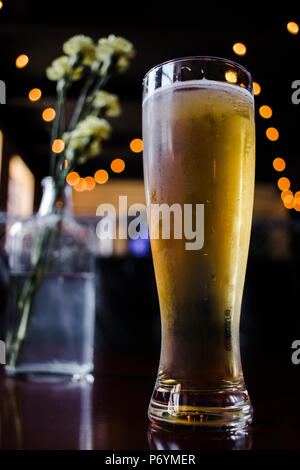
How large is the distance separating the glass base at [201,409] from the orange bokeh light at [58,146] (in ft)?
1.57

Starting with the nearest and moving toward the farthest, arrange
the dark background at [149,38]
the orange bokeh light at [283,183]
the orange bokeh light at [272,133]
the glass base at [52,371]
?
the glass base at [52,371] < the dark background at [149,38] < the orange bokeh light at [272,133] < the orange bokeh light at [283,183]

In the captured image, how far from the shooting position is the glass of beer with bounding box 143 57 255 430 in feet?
1.39

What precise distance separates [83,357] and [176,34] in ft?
13.5

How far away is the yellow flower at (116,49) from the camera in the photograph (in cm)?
72

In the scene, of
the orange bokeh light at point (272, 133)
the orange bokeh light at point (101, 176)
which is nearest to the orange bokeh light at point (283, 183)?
the orange bokeh light at point (272, 133)

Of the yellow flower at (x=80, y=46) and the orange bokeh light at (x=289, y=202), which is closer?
the yellow flower at (x=80, y=46)

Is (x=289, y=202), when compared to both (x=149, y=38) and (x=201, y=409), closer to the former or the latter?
(x=149, y=38)

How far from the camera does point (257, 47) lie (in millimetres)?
4410

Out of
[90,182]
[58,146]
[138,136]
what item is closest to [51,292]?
[58,146]

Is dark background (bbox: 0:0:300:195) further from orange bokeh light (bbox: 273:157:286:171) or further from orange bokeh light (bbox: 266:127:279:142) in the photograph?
orange bokeh light (bbox: 273:157:286:171)

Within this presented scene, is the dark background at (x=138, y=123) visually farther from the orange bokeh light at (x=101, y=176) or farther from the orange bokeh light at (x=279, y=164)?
the orange bokeh light at (x=101, y=176)
